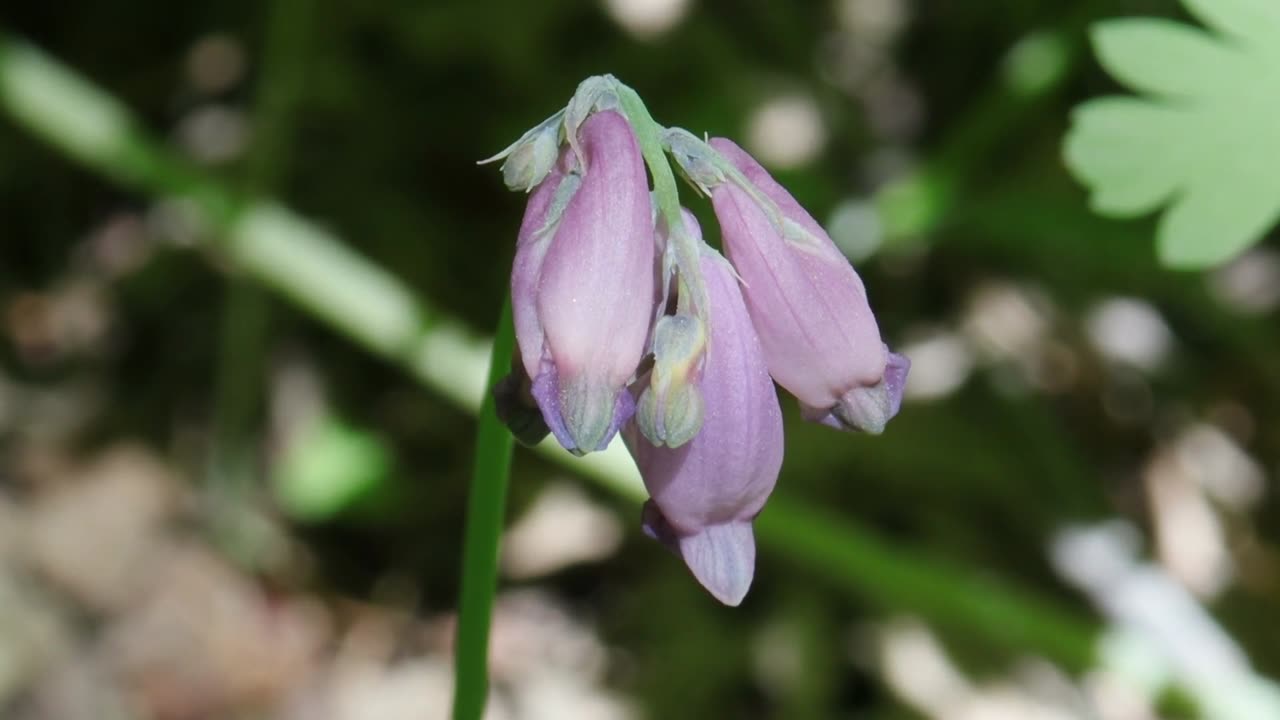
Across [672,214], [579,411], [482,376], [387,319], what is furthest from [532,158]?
[387,319]

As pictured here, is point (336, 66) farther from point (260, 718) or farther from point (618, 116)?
point (618, 116)

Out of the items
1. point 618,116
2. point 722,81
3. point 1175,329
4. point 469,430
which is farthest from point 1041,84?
point 618,116

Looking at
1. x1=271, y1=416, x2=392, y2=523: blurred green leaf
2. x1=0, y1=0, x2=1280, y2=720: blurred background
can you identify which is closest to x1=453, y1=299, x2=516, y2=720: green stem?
x1=0, y1=0, x2=1280, y2=720: blurred background

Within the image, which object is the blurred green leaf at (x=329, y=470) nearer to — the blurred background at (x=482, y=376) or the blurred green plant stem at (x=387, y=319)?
the blurred background at (x=482, y=376)

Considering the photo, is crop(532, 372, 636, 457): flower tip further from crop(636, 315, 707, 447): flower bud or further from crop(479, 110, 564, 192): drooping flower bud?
crop(479, 110, 564, 192): drooping flower bud

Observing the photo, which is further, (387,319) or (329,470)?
(329,470)

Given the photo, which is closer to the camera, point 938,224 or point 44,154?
point 938,224

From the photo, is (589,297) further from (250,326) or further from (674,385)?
(250,326)
